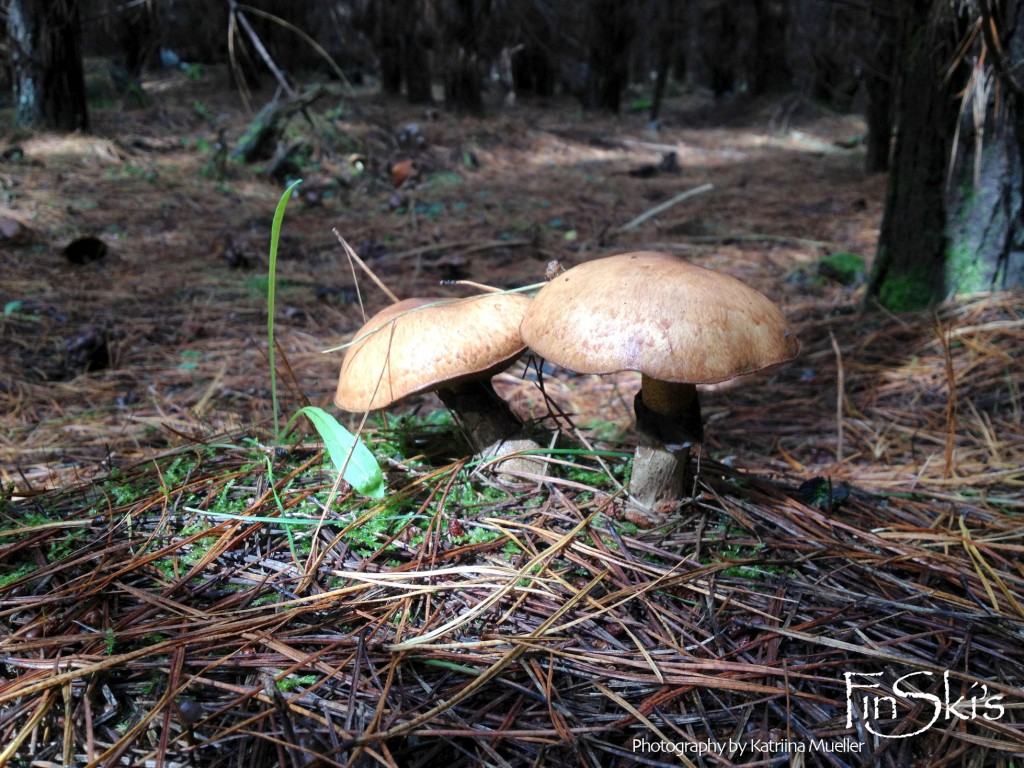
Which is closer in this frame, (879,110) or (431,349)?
(431,349)

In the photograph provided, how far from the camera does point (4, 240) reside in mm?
4234

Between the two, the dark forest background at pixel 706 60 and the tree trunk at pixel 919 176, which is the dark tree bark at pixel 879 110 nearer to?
the dark forest background at pixel 706 60

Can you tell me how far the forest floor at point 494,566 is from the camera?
3.37 ft

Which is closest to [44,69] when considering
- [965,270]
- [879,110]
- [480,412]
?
[480,412]

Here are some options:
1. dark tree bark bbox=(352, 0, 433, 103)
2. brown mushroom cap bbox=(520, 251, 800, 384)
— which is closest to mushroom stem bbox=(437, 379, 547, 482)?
brown mushroom cap bbox=(520, 251, 800, 384)

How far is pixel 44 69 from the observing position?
6316 mm

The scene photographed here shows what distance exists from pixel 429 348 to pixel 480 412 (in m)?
0.34

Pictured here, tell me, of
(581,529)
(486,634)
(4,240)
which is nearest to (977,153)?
(581,529)

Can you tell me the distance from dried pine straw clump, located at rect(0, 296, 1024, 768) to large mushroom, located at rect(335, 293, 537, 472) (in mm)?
303

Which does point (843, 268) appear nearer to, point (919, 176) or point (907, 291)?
point (907, 291)

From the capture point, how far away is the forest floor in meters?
1.03

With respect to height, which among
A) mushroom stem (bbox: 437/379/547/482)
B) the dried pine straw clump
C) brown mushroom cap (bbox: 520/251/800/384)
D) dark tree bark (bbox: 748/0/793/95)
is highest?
dark tree bark (bbox: 748/0/793/95)

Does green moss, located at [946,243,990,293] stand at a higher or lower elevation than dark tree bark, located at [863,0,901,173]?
lower

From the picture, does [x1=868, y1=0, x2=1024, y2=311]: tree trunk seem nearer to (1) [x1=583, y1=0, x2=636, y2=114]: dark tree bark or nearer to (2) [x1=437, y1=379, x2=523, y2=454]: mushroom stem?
(2) [x1=437, y1=379, x2=523, y2=454]: mushroom stem
